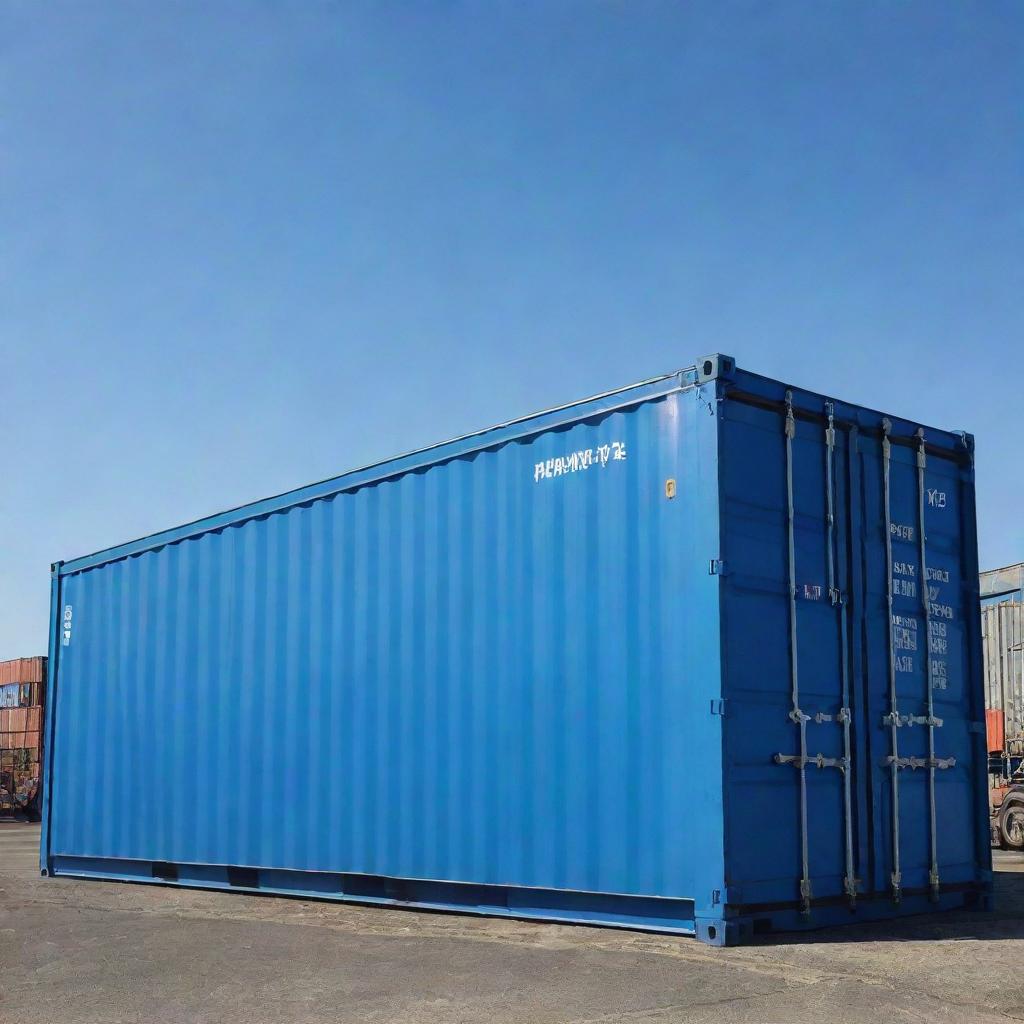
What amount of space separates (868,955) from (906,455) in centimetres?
421

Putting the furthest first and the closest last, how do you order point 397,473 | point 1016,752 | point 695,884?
1. point 1016,752
2. point 397,473
3. point 695,884

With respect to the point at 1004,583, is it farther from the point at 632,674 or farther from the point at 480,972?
the point at 480,972

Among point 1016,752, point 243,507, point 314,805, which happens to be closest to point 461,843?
point 314,805

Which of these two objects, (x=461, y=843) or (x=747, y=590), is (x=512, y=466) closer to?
(x=747, y=590)

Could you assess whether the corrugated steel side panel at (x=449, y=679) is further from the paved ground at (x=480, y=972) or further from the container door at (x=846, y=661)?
the paved ground at (x=480, y=972)

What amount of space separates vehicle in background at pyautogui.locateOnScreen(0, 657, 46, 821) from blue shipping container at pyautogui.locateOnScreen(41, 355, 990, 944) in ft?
80.8

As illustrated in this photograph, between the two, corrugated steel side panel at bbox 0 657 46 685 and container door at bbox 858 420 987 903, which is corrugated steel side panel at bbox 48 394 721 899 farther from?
corrugated steel side panel at bbox 0 657 46 685

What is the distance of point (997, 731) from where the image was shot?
18.8 meters

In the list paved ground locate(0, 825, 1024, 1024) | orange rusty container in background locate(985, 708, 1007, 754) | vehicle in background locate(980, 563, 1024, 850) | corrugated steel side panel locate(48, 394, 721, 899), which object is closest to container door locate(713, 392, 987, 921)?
corrugated steel side panel locate(48, 394, 721, 899)

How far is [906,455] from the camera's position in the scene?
10266mm

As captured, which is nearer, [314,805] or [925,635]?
[925,635]

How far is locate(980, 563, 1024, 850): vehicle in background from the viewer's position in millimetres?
18203

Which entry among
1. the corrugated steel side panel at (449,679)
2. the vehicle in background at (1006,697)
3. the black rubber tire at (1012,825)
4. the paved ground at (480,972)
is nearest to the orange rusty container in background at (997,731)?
the vehicle in background at (1006,697)

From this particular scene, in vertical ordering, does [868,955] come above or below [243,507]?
below
